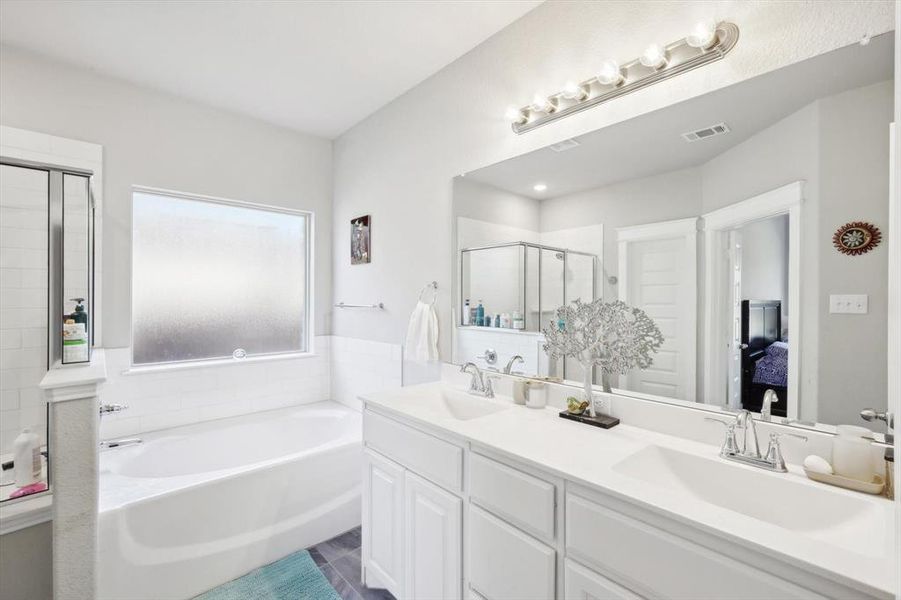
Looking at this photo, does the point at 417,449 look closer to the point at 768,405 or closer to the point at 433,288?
the point at 433,288

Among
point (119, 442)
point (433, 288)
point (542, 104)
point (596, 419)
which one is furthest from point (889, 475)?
point (119, 442)

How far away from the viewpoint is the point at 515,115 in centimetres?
186

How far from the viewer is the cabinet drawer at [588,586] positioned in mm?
956

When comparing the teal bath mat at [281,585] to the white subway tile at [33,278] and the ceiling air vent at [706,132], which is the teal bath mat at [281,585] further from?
the ceiling air vent at [706,132]

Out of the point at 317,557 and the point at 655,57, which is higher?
the point at 655,57

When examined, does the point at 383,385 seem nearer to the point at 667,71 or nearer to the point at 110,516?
the point at 110,516

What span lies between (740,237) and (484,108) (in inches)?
54.3

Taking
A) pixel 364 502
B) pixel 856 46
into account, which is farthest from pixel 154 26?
pixel 856 46

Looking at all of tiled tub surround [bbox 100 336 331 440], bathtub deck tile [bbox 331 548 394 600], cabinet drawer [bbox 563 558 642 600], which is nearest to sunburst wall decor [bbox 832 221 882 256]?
cabinet drawer [bbox 563 558 642 600]

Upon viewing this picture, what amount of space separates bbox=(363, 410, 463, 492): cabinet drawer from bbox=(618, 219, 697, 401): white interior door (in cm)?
72

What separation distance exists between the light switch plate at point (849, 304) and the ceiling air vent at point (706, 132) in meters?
0.62

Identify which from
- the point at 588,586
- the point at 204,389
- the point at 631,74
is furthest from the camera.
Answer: the point at 204,389

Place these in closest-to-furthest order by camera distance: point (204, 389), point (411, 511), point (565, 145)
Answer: point (411, 511), point (565, 145), point (204, 389)

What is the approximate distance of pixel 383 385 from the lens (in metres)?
2.80
